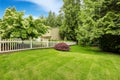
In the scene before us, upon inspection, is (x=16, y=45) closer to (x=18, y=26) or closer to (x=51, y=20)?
(x=18, y=26)

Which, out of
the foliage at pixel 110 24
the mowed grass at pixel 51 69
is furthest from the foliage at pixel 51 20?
the mowed grass at pixel 51 69

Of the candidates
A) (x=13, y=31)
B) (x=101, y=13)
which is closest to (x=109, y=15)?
(x=101, y=13)

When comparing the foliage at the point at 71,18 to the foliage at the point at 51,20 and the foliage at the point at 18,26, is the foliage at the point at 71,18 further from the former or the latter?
the foliage at the point at 51,20

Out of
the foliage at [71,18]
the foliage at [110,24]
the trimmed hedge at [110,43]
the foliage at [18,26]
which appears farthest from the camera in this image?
the foliage at [71,18]

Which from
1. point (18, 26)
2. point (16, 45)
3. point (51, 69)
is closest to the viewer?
point (51, 69)

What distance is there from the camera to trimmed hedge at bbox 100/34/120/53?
68.0 ft

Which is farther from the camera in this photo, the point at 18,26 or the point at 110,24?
the point at 110,24

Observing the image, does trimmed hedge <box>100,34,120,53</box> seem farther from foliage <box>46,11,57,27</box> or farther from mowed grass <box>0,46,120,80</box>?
foliage <box>46,11,57,27</box>

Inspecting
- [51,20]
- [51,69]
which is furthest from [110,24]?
[51,20]

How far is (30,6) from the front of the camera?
28141 mm

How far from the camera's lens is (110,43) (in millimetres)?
21531

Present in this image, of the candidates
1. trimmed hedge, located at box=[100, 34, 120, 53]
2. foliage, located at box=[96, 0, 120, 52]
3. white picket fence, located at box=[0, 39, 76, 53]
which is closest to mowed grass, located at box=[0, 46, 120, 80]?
white picket fence, located at box=[0, 39, 76, 53]

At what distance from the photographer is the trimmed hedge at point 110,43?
816 inches

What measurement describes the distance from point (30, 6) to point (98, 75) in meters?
21.0
